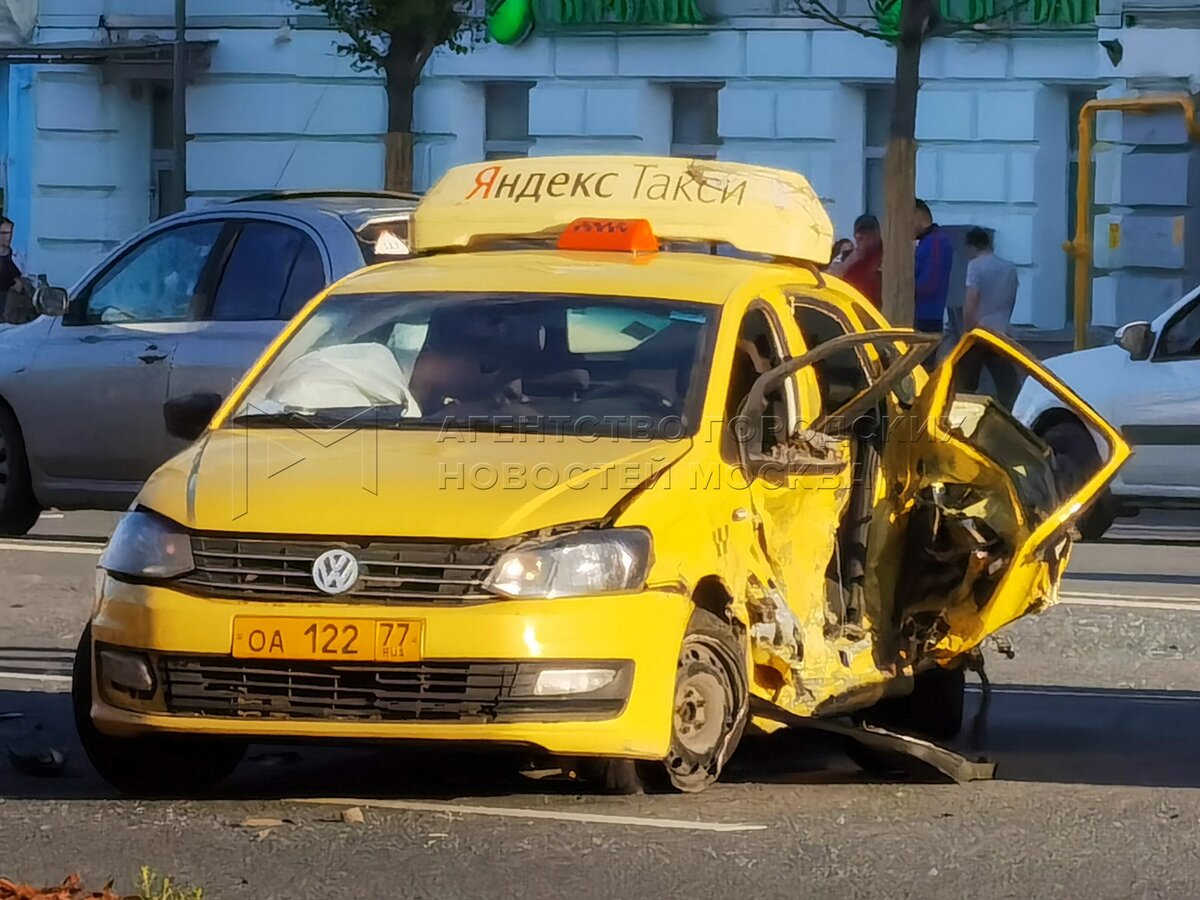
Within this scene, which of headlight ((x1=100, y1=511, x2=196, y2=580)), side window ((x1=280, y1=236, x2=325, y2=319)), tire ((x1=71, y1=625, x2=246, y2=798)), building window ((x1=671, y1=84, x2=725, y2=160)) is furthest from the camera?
building window ((x1=671, y1=84, x2=725, y2=160))

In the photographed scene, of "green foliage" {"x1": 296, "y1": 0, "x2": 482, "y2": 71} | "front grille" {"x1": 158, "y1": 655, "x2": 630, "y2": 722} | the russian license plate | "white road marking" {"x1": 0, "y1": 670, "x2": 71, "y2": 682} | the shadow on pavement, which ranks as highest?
"green foliage" {"x1": 296, "y1": 0, "x2": 482, "y2": 71}

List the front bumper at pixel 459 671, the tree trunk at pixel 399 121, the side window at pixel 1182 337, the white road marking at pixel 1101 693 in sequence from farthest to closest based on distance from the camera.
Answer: the tree trunk at pixel 399 121, the side window at pixel 1182 337, the white road marking at pixel 1101 693, the front bumper at pixel 459 671

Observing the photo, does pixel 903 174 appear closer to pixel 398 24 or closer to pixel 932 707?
pixel 398 24

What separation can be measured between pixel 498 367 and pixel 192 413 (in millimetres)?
1072

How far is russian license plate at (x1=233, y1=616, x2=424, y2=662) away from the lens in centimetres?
703

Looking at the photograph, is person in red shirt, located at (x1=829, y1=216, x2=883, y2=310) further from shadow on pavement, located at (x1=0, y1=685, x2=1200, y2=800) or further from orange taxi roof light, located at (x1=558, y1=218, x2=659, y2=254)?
orange taxi roof light, located at (x1=558, y1=218, x2=659, y2=254)

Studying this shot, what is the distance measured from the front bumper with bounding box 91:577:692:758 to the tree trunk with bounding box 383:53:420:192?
1875 centimetres

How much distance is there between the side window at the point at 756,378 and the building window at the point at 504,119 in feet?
68.3

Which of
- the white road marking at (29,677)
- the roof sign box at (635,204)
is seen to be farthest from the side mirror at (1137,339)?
the white road marking at (29,677)

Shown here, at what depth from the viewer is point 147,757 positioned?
764cm

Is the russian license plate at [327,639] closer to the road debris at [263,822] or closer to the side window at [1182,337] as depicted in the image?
the road debris at [263,822]

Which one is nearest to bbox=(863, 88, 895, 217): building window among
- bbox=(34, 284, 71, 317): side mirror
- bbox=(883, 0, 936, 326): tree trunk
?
bbox=(883, 0, 936, 326): tree trunk

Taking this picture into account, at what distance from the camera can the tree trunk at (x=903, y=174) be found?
21422mm

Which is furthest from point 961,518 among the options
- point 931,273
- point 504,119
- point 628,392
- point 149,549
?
point 504,119
